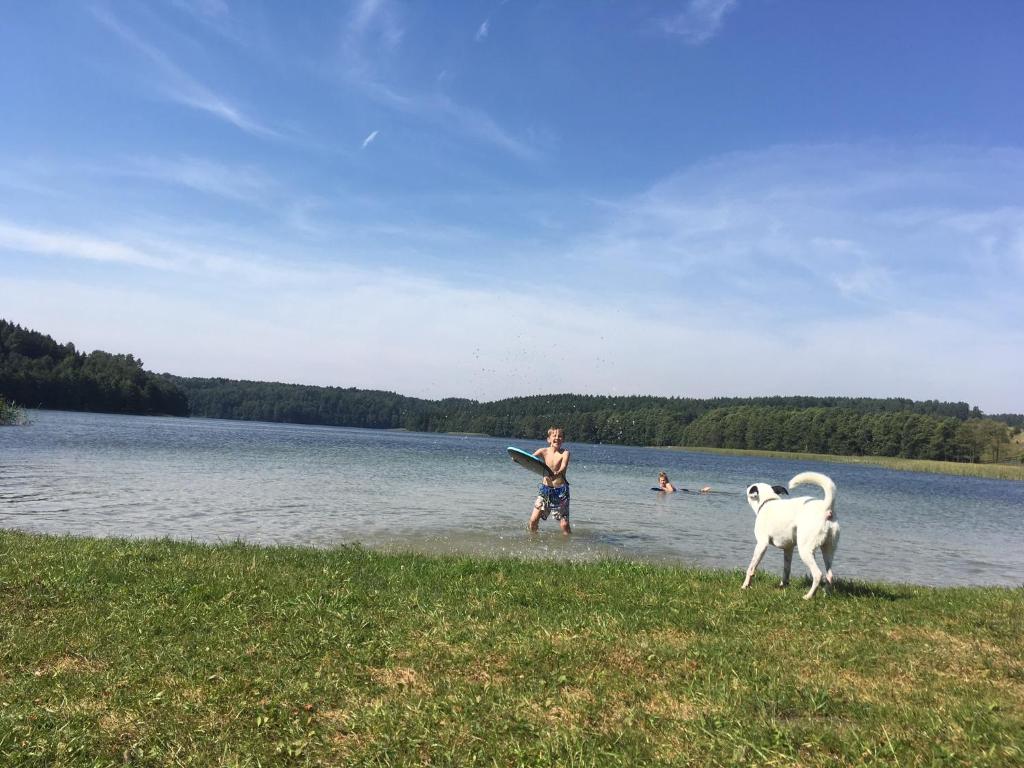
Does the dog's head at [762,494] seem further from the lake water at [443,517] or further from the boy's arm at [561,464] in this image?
the boy's arm at [561,464]

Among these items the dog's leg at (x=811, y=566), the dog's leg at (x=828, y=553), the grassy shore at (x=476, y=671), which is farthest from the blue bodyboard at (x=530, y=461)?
the dog's leg at (x=811, y=566)

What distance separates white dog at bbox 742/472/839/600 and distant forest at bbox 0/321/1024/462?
117 meters

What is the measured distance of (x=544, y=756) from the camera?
4.25 metres

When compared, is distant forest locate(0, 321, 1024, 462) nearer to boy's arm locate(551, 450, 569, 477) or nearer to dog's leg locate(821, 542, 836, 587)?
boy's arm locate(551, 450, 569, 477)

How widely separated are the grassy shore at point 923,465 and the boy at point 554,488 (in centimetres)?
8389

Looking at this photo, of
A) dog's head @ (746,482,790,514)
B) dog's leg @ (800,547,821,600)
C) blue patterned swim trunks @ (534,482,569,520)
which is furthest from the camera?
blue patterned swim trunks @ (534,482,569,520)

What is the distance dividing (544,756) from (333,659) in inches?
88.1

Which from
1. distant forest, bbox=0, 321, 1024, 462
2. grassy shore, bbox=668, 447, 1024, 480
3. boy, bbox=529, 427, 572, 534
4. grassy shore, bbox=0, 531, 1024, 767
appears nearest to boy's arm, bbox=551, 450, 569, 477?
boy, bbox=529, 427, 572, 534

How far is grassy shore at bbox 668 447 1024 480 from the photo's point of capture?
83.5 metres

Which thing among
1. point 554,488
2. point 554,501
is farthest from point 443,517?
point 554,488

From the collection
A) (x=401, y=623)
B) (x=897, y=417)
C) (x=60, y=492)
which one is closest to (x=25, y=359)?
(x=60, y=492)

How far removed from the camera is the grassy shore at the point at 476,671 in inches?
171

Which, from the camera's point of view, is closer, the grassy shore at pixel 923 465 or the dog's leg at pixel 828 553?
the dog's leg at pixel 828 553

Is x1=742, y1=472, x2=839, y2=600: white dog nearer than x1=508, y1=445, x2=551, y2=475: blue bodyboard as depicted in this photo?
Yes
